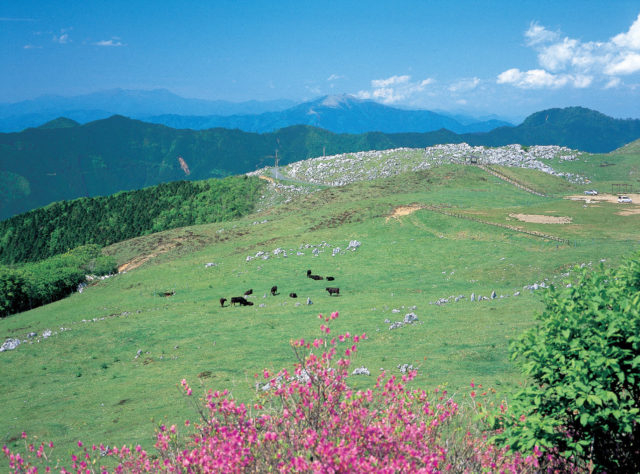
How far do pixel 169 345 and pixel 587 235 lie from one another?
62.9 meters

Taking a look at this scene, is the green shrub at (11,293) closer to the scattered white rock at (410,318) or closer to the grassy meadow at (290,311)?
the grassy meadow at (290,311)

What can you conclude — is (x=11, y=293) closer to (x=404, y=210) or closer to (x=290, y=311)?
(x=290, y=311)

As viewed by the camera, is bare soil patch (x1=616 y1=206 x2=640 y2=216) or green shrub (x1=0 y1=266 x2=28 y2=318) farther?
green shrub (x1=0 y1=266 x2=28 y2=318)

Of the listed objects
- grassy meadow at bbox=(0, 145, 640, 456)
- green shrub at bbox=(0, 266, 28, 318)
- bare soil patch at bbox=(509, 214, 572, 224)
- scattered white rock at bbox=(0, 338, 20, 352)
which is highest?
bare soil patch at bbox=(509, 214, 572, 224)

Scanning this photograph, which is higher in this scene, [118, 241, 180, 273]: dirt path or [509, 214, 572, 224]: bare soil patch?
[509, 214, 572, 224]: bare soil patch

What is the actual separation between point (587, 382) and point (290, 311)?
1425 inches

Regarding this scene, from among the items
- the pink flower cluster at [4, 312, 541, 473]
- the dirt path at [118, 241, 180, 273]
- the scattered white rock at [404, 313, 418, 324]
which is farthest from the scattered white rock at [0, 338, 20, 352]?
the dirt path at [118, 241, 180, 273]

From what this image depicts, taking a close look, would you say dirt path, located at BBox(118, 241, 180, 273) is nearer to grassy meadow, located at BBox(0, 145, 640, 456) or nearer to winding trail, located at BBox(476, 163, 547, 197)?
grassy meadow, located at BBox(0, 145, 640, 456)

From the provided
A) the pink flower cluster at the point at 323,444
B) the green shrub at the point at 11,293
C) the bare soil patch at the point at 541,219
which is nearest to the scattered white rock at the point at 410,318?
the pink flower cluster at the point at 323,444

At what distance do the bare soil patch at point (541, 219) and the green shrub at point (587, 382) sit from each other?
72.7 metres

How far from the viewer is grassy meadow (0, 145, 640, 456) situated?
26859 millimetres

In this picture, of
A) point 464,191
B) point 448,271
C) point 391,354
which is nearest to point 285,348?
point 391,354

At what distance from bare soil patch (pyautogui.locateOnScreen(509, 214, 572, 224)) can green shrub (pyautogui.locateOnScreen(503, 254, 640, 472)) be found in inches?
2861

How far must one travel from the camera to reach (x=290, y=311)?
45281mm
